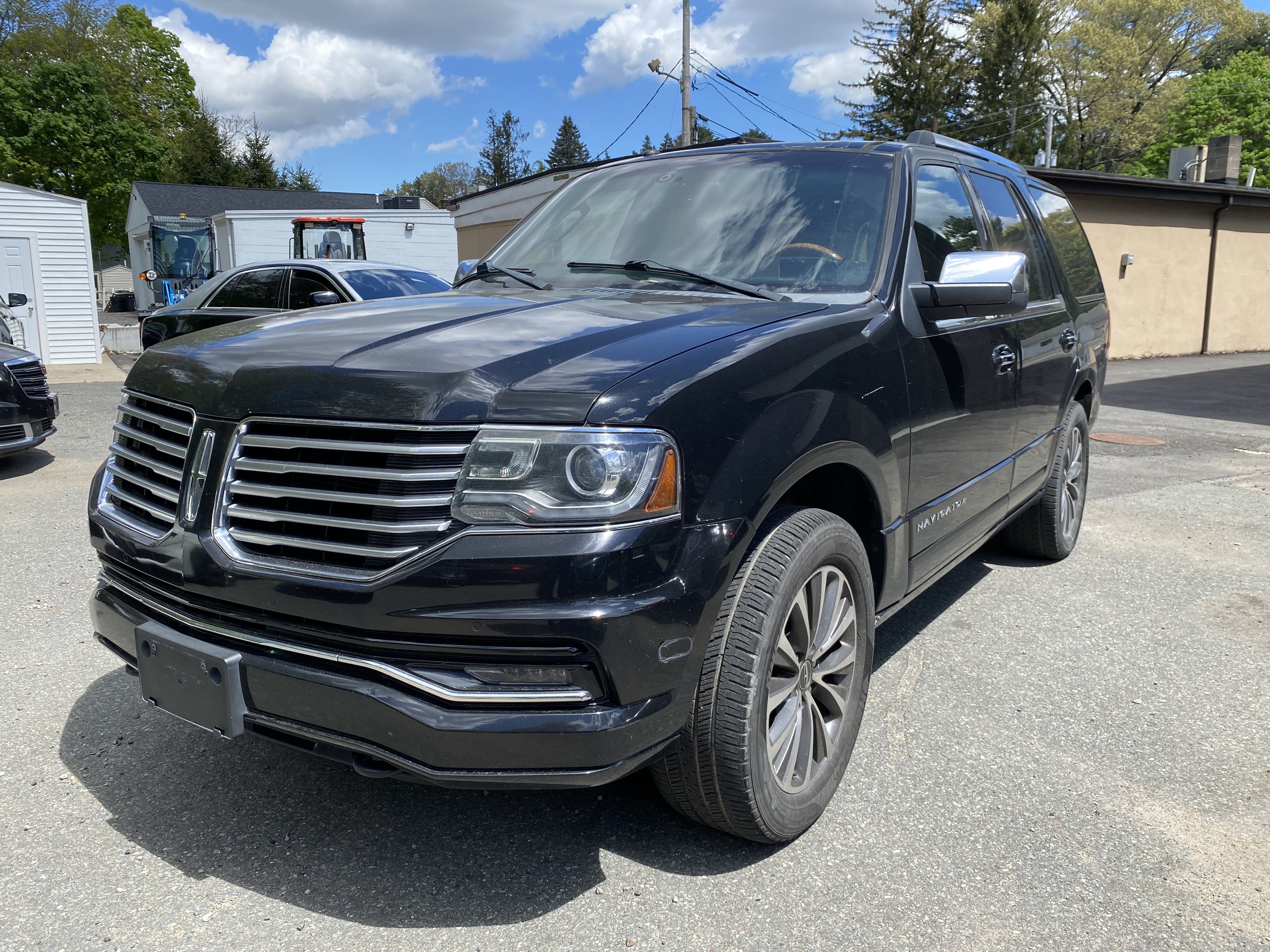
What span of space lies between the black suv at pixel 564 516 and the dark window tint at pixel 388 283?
6.26 m

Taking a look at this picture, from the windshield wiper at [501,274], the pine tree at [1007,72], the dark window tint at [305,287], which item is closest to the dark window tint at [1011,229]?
the windshield wiper at [501,274]

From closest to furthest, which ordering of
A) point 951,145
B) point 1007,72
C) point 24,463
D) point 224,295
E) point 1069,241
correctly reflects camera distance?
1. point 951,145
2. point 1069,241
3. point 24,463
4. point 224,295
5. point 1007,72

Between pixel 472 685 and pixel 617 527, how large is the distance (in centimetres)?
45

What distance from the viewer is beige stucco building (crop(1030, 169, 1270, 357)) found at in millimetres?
18062

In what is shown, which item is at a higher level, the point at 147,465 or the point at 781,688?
the point at 147,465

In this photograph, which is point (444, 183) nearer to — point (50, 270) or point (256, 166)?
point (256, 166)

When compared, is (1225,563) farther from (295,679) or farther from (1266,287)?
(1266,287)

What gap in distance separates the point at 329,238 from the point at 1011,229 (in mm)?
18707

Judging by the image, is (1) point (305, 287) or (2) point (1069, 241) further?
(1) point (305, 287)

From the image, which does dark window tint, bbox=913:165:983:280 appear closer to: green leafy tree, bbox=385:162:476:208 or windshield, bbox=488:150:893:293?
windshield, bbox=488:150:893:293

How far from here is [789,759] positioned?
257 centimetres

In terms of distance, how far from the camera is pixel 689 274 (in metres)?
Answer: 3.17

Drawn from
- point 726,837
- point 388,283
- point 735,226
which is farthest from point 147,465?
point 388,283

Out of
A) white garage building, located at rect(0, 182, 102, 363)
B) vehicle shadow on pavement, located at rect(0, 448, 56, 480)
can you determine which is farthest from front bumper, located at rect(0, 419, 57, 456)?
white garage building, located at rect(0, 182, 102, 363)
